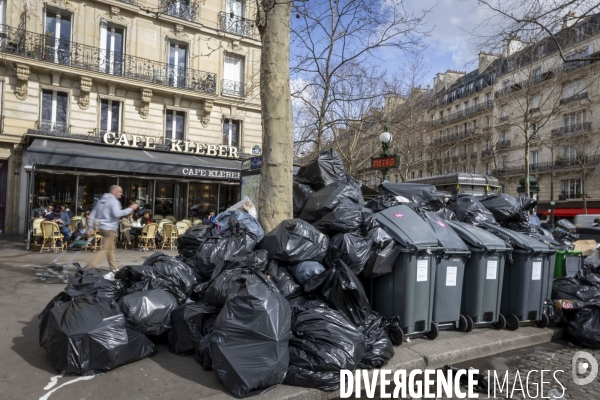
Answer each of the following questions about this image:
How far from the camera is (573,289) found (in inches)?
217

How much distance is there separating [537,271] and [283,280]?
10.6 ft

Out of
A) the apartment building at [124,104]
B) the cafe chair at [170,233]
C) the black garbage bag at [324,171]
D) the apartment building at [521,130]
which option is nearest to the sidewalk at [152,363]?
the black garbage bag at [324,171]

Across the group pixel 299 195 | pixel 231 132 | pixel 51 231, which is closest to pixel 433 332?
pixel 299 195

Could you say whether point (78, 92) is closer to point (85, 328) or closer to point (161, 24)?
point (161, 24)

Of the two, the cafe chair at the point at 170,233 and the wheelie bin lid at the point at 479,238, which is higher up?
the wheelie bin lid at the point at 479,238

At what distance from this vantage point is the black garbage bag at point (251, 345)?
302 cm

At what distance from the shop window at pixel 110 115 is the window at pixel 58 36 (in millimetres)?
1925

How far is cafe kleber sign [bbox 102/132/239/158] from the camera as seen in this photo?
15.6 m

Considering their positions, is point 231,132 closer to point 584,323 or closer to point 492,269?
point 492,269

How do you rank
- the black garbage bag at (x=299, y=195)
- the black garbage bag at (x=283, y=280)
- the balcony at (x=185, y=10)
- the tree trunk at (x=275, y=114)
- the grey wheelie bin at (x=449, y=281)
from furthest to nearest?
the balcony at (x=185, y=10) → the black garbage bag at (x=299, y=195) → the tree trunk at (x=275, y=114) → the grey wheelie bin at (x=449, y=281) → the black garbage bag at (x=283, y=280)

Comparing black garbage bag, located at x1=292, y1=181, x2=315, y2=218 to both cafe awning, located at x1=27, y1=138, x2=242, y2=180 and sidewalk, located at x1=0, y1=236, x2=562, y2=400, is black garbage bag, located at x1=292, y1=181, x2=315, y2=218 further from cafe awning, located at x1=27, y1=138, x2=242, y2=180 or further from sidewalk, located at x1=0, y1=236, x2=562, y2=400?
cafe awning, located at x1=27, y1=138, x2=242, y2=180

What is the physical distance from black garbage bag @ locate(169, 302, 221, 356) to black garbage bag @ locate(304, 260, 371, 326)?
97 cm

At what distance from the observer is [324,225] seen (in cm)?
472

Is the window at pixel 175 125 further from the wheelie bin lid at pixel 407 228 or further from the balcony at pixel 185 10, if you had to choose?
the wheelie bin lid at pixel 407 228
